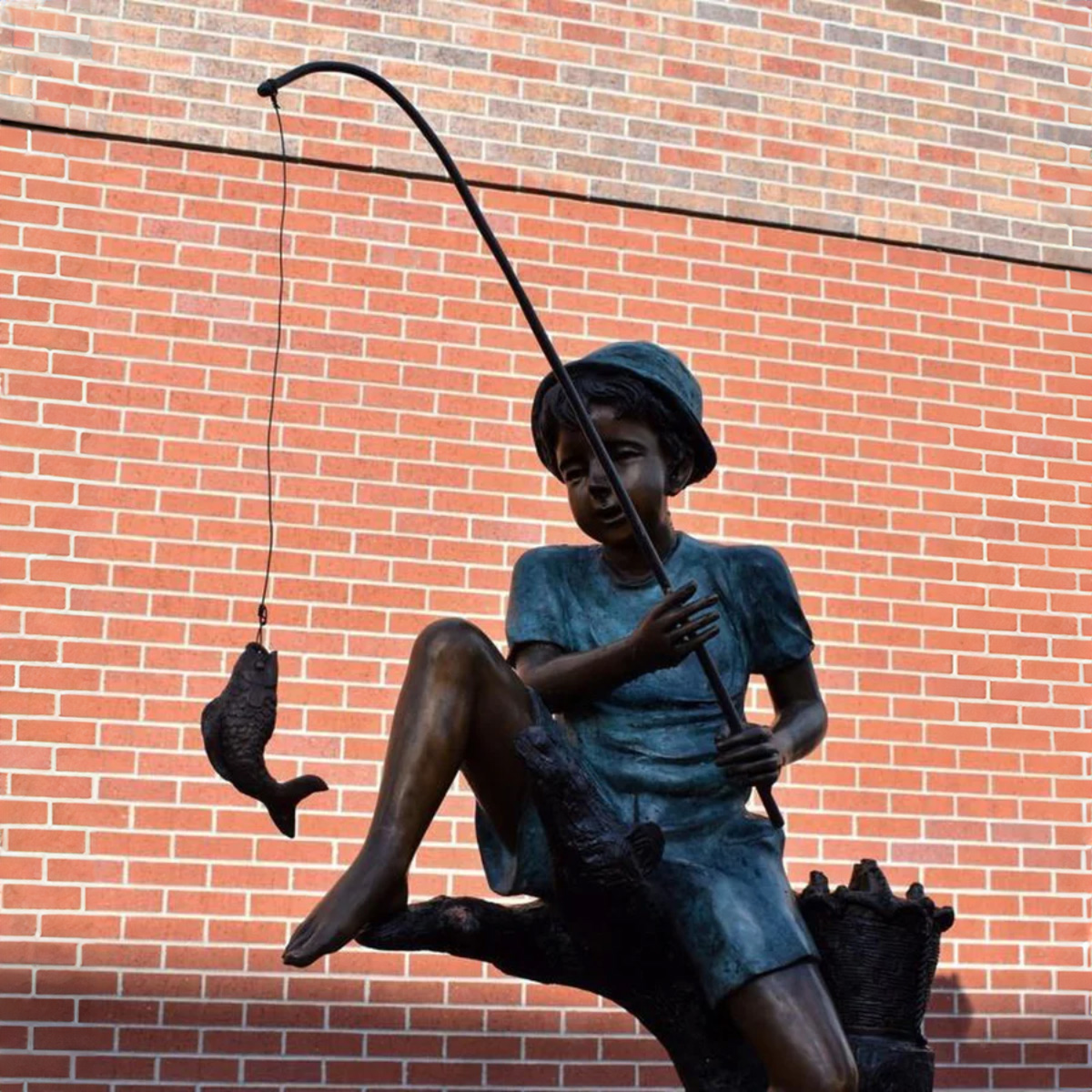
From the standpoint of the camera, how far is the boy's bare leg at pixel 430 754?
3762 mm

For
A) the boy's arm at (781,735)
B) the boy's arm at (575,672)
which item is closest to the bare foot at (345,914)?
the boy's arm at (575,672)

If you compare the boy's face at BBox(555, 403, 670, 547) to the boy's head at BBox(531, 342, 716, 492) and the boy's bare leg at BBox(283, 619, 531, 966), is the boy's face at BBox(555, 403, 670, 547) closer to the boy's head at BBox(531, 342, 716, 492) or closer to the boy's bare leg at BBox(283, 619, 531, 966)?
the boy's head at BBox(531, 342, 716, 492)

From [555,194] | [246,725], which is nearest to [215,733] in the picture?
[246,725]

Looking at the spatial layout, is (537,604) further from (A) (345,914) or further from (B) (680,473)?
(A) (345,914)

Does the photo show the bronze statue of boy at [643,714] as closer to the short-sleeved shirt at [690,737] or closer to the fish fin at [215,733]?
the short-sleeved shirt at [690,737]

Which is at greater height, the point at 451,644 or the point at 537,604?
the point at 537,604

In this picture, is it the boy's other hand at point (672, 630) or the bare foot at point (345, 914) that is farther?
the boy's other hand at point (672, 630)

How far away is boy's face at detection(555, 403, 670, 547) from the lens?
4.22 metres

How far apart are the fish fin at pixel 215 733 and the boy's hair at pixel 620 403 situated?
0.84 m

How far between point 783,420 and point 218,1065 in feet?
8.74

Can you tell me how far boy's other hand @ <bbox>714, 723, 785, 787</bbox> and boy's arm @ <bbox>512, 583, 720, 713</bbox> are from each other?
0.17 metres

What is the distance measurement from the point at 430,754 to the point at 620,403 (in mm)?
811

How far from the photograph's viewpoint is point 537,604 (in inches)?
170

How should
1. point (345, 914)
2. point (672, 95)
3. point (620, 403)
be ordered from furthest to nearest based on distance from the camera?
point (672, 95)
point (620, 403)
point (345, 914)
